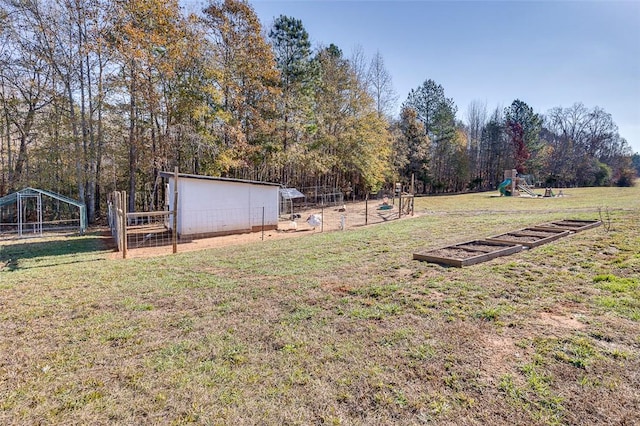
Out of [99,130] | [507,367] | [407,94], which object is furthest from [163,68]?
[407,94]

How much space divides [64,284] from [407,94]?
39.1 metres

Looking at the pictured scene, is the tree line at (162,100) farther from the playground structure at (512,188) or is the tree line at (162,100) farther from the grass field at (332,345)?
the playground structure at (512,188)

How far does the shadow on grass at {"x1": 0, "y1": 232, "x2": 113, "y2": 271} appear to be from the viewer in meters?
7.12

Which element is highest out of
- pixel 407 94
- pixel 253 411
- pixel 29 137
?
pixel 407 94

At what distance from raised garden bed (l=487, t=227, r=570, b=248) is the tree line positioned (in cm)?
1311

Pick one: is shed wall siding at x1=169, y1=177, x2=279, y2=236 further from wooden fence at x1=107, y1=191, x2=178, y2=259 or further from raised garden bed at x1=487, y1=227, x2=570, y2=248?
raised garden bed at x1=487, y1=227, x2=570, y2=248

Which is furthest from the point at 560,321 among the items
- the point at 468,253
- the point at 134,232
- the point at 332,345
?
→ the point at 134,232

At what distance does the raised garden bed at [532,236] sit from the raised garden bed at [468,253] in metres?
0.34

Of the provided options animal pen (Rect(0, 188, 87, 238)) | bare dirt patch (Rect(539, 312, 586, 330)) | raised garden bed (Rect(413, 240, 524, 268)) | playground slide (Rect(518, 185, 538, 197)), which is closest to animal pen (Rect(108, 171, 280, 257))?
animal pen (Rect(0, 188, 87, 238))

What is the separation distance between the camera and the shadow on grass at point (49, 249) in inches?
280

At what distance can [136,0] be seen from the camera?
1345 centimetres

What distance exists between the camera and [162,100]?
15.3 m

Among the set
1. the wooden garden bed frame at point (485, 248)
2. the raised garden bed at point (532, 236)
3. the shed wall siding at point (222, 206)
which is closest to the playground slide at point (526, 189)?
the wooden garden bed frame at point (485, 248)

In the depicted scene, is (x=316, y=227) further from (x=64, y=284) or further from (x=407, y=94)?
(x=407, y=94)
